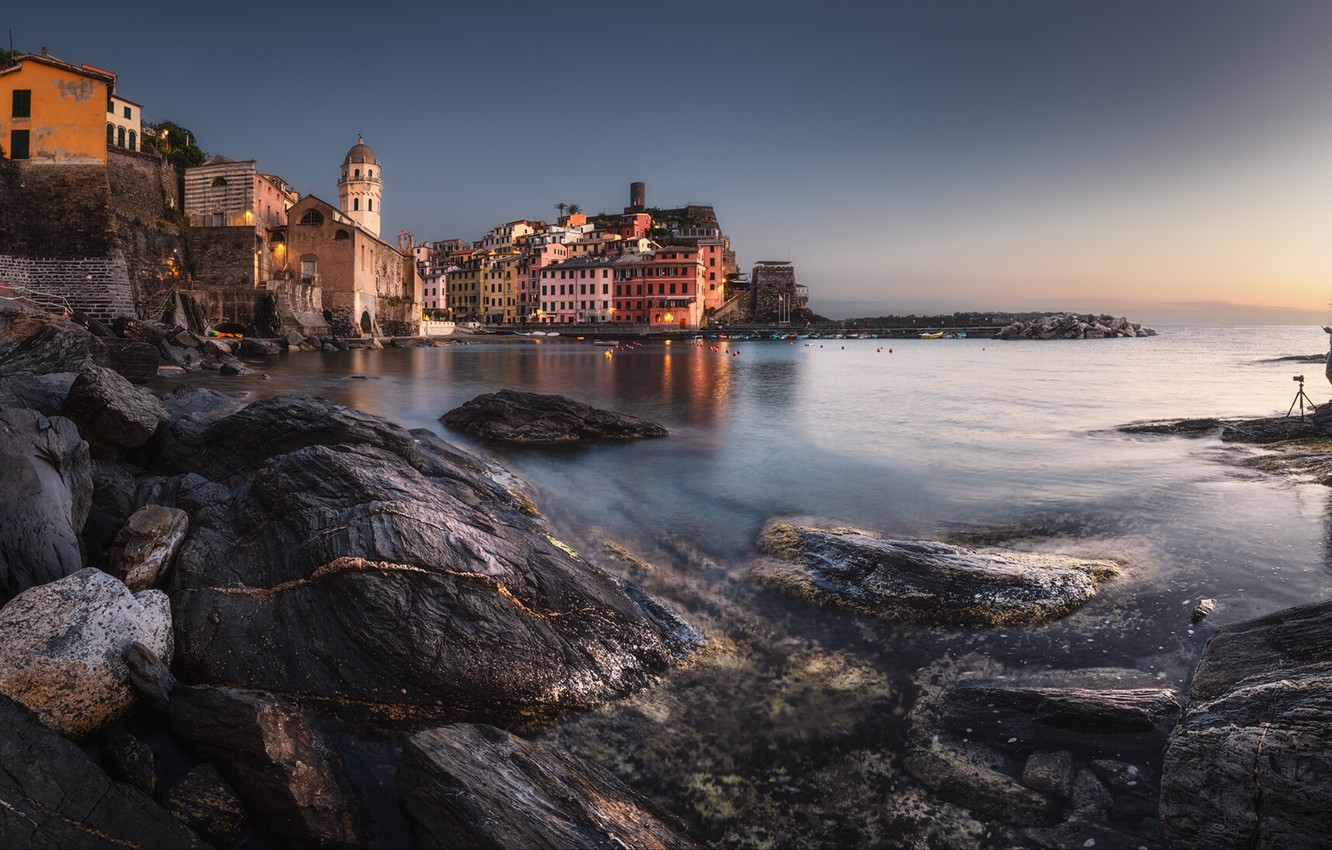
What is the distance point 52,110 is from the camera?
116 feet

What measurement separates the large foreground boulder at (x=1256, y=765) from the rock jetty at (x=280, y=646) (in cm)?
284

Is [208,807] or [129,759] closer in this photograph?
[208,807]

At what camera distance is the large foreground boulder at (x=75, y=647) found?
14.0 ft

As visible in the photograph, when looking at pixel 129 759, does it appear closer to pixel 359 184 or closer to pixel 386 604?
pixel 386 604

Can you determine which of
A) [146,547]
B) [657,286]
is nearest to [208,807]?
[146,547]

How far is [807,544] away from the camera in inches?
346

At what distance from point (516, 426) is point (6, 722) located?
12.9 m

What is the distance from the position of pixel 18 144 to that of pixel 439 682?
4649cm

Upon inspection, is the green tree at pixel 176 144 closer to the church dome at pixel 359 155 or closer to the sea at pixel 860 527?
the church dome at pixel 359 155

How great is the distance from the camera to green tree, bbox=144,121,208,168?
56.0m

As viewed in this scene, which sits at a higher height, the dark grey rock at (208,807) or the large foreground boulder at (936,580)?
the large foreground boulder at (936,580)

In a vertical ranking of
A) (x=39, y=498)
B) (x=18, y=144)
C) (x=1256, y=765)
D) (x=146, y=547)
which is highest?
(x=18, y=144)

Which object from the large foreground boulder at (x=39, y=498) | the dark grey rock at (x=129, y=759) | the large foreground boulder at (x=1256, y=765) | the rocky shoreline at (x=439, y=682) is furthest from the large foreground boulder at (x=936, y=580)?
the large foreground boulder at (x=39, y=498)

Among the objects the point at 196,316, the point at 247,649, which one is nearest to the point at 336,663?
the point at 247,649
